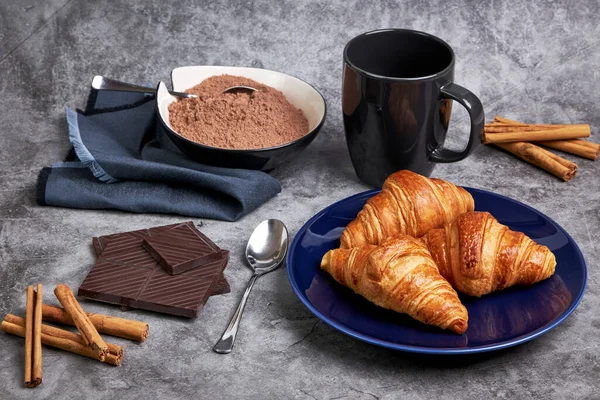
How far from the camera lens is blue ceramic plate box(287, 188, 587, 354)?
56.3 inches

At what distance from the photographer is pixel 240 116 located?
6.70ft

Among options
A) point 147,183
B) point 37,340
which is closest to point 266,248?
point 147,183

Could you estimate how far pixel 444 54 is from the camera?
194cm

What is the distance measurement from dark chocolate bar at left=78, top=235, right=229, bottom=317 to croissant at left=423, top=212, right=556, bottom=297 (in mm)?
458

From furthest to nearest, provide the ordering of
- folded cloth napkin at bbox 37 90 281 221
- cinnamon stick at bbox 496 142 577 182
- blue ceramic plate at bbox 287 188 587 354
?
cinnamon stick at bbox 496 142 577 182 → folded cloth napkin at bbox 37 90 281 221 → blue ceramic plate at bbox 287 188 587 354

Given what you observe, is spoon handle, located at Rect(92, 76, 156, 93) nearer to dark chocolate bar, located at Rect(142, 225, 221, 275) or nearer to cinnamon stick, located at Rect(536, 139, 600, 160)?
dark chocolate bar, located at Rect(142, 225, 221, 275)

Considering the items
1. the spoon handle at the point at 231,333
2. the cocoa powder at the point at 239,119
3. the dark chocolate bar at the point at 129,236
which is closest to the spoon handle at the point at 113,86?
the cocoa powder at the point at 239,119

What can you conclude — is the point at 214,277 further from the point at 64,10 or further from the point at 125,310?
the point at 64,10

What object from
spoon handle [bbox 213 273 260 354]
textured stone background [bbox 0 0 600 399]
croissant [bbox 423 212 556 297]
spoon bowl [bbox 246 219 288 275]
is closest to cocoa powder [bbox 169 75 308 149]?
textured stone background [bbox 0 0 600 399]

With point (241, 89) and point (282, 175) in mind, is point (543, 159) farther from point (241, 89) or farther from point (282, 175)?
point (241, 89)

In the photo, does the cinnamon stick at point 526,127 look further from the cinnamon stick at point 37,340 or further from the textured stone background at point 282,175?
the cinnamon stick at point 37,340

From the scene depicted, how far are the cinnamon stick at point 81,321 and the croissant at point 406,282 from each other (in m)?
0.47

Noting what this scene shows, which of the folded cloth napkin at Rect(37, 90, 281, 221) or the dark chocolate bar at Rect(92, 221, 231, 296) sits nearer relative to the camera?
the dark chocolate bar at Rect(92, 221, 231, 296)

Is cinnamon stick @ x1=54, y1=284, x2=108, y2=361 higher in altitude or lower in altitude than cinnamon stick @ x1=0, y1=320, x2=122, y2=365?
higher
